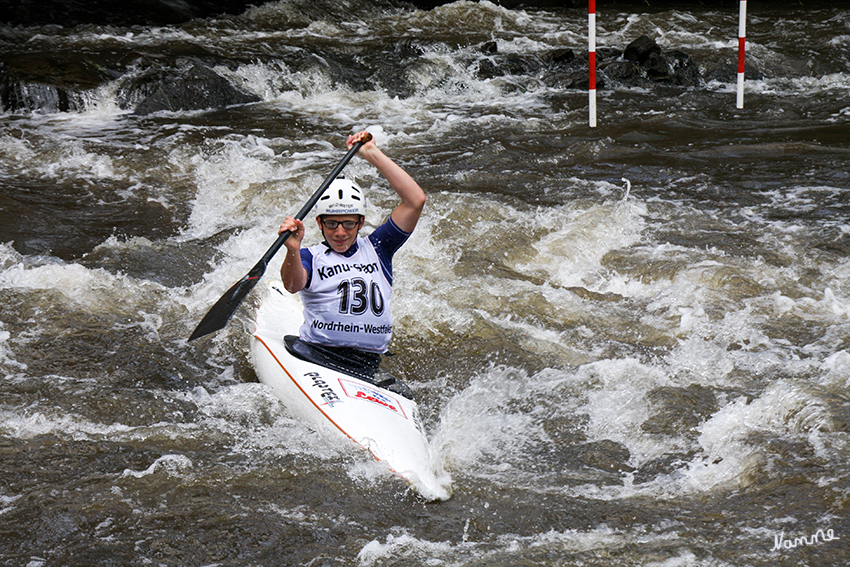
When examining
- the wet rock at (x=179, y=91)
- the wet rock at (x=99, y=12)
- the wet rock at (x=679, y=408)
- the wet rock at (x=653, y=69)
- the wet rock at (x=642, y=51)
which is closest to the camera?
the wet rock at (x=679, y=408)

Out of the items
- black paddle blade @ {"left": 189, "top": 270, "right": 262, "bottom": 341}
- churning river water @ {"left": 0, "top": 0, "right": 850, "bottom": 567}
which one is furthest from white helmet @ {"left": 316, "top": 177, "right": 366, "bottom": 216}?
churning river water @ {"left": 0, "top": 0, "right": 850, "bottom": 567}

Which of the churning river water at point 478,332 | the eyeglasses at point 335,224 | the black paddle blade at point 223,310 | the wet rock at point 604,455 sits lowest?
the wet rock at point 604,455

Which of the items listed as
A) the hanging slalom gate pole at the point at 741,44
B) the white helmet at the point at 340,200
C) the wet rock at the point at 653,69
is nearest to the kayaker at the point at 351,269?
the white helmet at the point at 340,200

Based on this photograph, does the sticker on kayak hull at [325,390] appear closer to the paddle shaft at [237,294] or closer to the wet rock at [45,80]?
the paddle shaft at [237,294]

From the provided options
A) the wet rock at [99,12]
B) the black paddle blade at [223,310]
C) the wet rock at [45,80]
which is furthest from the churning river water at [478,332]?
the wet rock at [99,12]

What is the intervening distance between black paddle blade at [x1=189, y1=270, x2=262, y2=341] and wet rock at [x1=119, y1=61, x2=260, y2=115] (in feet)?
19.7

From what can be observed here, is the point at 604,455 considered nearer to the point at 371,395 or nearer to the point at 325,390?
the point at 371,395

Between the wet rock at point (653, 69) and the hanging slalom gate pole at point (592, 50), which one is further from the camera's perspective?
the wet rock at point (653, 69)

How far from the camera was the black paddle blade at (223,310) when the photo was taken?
3.48 metres

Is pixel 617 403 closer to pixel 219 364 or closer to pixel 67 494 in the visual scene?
pixel 219 364

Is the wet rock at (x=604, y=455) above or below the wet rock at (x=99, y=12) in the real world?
below

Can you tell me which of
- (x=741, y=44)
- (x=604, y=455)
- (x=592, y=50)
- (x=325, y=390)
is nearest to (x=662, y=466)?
(x=604, y=455)

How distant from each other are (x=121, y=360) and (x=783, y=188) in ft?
16.1

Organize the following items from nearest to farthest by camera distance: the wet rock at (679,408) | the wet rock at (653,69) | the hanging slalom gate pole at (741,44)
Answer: the wet rock at (679,408) < the hanging slalom gate pole at (741,44) < the wet rock at (653,69)
